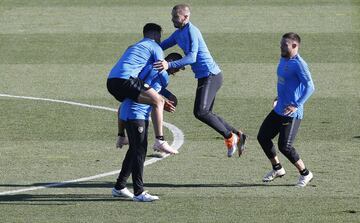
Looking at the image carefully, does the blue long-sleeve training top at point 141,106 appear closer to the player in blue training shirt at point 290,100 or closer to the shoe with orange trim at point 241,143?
the player in blue training shirt at point 290,100

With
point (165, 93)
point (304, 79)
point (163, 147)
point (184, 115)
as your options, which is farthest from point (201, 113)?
point (184, 115)

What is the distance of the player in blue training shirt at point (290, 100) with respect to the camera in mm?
16047

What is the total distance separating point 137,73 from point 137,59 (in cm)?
17

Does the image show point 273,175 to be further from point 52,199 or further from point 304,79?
point 52,199

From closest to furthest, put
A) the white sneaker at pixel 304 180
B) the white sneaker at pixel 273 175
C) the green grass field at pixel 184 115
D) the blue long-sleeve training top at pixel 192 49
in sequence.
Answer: the green grass field at pixel 184 115 → the white sneaker at pixel 304 180 → the white sneaker at pixel 273 175 → the blue long-sleeve training top at pixel 192 49

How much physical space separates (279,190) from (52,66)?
39.3ft

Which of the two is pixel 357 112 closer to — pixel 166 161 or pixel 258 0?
pixel 166 161

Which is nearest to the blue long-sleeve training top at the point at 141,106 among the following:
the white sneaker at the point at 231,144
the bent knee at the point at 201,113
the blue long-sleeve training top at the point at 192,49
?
the blue long-sleeve training top at the point at 192,49

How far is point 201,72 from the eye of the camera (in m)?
18.2

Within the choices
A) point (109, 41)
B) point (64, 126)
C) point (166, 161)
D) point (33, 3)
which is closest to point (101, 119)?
point (64, 126)

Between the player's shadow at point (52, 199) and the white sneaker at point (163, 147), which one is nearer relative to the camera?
the player's shadow at point (52, 199)

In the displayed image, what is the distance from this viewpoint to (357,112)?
21766 mm

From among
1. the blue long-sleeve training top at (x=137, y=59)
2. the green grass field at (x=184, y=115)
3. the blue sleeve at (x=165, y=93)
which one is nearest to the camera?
the green grass field at (x=184, y=115)

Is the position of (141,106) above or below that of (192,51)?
below
